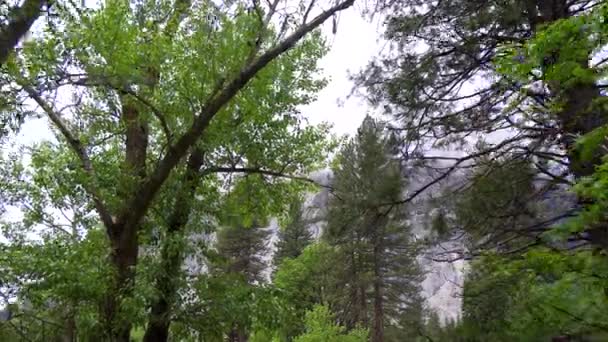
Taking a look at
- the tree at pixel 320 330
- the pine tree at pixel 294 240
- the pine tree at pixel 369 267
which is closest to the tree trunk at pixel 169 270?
the pine tree at pixel 369 267

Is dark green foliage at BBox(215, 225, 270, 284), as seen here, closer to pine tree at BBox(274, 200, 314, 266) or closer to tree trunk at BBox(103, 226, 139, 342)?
pine tree at BBox(274, 200, 314, 266)

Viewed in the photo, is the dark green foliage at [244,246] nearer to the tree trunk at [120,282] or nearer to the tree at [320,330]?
the tree at [320,330]

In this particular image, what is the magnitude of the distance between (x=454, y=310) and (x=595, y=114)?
51149 mm

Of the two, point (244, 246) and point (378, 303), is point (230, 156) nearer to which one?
point (378, 303)

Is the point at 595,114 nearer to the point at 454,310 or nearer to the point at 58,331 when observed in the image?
the point at 58,331

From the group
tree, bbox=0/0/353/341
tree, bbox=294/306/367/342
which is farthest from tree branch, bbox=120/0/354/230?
tree, bbox=294/306/367/342

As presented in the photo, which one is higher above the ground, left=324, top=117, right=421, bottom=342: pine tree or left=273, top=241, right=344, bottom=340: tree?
left=324, top=117, right=421, bottom=342: pine tree

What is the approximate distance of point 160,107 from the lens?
6496 millimetres

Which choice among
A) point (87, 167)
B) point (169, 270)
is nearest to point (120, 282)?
point (169, 270)

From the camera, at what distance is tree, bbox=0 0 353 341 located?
17.5ft

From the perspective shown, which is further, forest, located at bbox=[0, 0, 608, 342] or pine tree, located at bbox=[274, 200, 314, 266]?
pine tree, located at bbox=[274, 200, 314, 266]

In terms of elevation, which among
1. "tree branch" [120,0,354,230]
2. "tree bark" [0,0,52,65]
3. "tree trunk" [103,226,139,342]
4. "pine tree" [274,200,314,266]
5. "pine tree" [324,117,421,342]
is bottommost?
"tree trunk" [103,226,139,342]

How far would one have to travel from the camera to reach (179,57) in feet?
21.1

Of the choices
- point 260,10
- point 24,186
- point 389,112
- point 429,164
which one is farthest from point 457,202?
point 24,186
